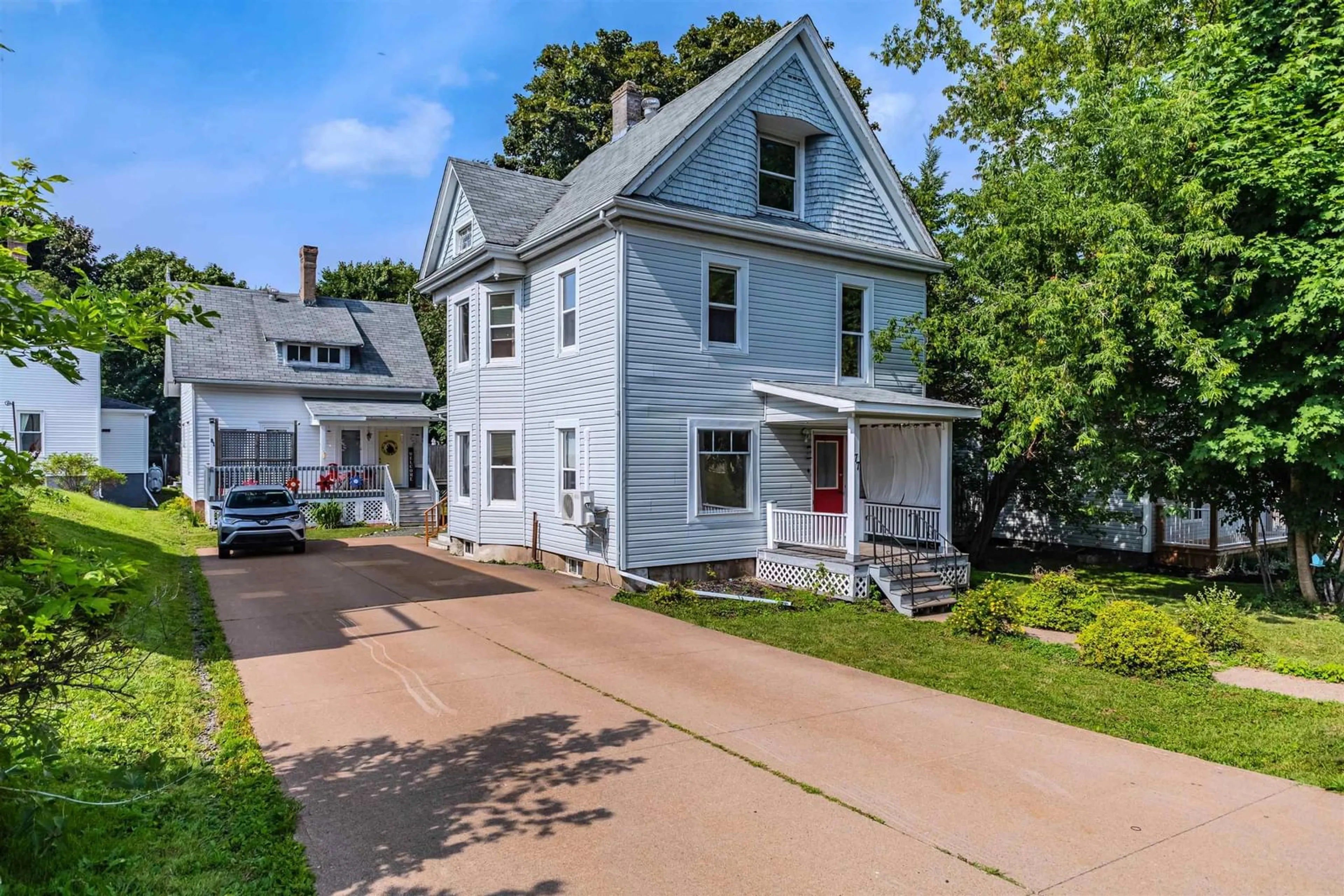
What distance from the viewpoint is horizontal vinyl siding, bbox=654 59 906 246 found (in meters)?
15.0

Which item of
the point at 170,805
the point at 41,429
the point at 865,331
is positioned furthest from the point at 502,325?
the point at 41,429

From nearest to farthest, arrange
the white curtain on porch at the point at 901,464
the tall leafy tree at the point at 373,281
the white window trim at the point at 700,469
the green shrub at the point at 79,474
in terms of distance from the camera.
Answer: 1. the white window trim at the point at 700,469
2. the white curtain on porch at the point at 901,464
3. the green shrub at the point at 79,474
4. the tall leafy tree at the point at 373,281

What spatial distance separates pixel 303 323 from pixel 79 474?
29.6 feet

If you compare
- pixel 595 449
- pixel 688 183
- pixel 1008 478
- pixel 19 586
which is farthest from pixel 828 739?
pixel 1008 478

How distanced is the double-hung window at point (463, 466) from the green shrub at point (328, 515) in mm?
8058

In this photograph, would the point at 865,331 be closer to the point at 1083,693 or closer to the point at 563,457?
the point at 563,457

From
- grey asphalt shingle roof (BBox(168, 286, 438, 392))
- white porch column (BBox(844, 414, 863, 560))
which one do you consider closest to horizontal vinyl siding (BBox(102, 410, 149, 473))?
grey asphalt shingle roof (BBox(168, 286, 438, 392))

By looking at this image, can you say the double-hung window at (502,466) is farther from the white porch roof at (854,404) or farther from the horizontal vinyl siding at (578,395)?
the white porch roof at (854,404)

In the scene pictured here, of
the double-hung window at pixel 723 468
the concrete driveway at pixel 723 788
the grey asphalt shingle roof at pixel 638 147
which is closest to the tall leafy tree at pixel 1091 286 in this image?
the double-hung window at pixel 723 468

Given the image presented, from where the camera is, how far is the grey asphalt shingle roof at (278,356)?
27.6 metres

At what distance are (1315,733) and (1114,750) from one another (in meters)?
1.95

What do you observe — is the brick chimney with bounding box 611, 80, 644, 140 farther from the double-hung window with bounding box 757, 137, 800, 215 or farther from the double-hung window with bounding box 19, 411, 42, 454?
the double-hung window with bounding box 19, 411, 42, 454

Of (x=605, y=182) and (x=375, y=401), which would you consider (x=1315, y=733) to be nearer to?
(x=605, y=182)

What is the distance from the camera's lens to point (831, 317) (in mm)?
16453
